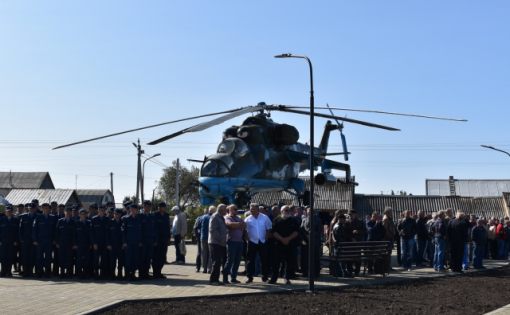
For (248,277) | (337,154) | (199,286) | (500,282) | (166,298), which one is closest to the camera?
(166,298)

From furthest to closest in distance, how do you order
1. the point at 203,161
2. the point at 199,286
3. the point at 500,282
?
the point at 203,161, the point at 500,282, the point at 199,286

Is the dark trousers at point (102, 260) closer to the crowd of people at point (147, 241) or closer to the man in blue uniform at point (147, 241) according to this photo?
the crowd of people at point (147, 241)

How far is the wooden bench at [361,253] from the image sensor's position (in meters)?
16.6

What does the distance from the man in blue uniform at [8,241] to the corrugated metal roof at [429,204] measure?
3816 centimetres

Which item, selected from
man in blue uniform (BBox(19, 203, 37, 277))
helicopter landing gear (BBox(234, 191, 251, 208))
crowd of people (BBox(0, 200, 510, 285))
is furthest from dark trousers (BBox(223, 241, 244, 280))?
helicopter landing gear (BBox(234, 191, 251, 208))

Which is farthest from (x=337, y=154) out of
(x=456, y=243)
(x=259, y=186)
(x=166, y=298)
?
(x=166, y=298)

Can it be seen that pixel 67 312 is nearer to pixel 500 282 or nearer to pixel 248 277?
pixel 248 277

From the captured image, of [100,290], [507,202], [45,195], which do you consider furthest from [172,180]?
[100,290]

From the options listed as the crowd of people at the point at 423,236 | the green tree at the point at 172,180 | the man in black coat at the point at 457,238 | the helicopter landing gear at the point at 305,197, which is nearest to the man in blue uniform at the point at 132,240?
the crowd of people at the point at 423,236

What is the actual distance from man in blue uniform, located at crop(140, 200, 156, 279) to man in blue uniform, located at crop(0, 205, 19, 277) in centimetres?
338

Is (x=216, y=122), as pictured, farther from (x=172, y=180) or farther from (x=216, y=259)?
(x=172, y=180)

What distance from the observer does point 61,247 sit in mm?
16125

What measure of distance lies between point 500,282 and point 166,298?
886 cm

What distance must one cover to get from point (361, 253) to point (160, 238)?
494cm
